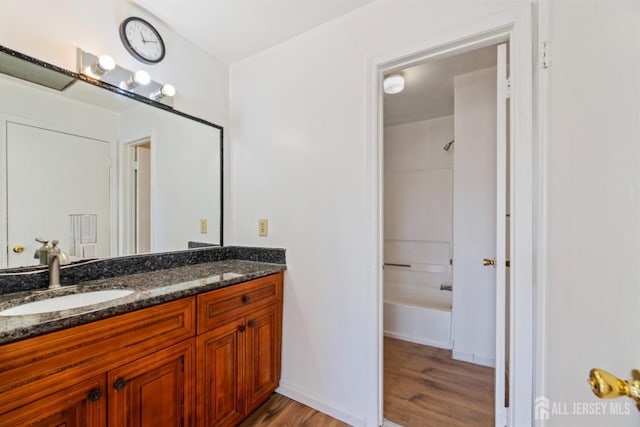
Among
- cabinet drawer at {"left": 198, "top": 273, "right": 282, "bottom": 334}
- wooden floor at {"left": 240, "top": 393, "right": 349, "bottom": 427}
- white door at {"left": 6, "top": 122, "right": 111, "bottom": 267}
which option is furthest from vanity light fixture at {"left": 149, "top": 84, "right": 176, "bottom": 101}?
wooden floor at {"left": 240, "top": 393, "right": 349, "bottom": 427}

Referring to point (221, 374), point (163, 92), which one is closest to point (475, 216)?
point (221, 374)

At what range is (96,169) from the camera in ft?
4.62

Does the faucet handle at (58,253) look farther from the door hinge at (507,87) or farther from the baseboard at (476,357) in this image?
the baseboard at (476,357)

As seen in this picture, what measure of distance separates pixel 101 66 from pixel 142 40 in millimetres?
356

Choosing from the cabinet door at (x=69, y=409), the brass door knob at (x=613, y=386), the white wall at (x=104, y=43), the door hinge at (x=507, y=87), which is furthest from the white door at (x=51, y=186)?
the door hinge at (x=507, y=87)

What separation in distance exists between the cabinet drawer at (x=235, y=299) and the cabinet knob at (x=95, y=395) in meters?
0.39

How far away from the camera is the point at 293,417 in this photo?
5.19 feet

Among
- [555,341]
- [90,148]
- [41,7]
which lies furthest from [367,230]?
[41,7]

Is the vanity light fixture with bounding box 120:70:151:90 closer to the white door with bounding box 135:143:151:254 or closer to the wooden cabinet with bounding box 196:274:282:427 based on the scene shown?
the white door with bounding box 135:143:151:254

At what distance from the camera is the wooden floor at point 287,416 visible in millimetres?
1530

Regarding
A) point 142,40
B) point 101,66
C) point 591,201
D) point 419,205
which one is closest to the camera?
point 591,201

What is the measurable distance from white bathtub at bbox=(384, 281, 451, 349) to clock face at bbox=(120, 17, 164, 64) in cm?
275

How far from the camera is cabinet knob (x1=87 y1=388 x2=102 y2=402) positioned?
2.95ft

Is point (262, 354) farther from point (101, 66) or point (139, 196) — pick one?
point (101, 66)
